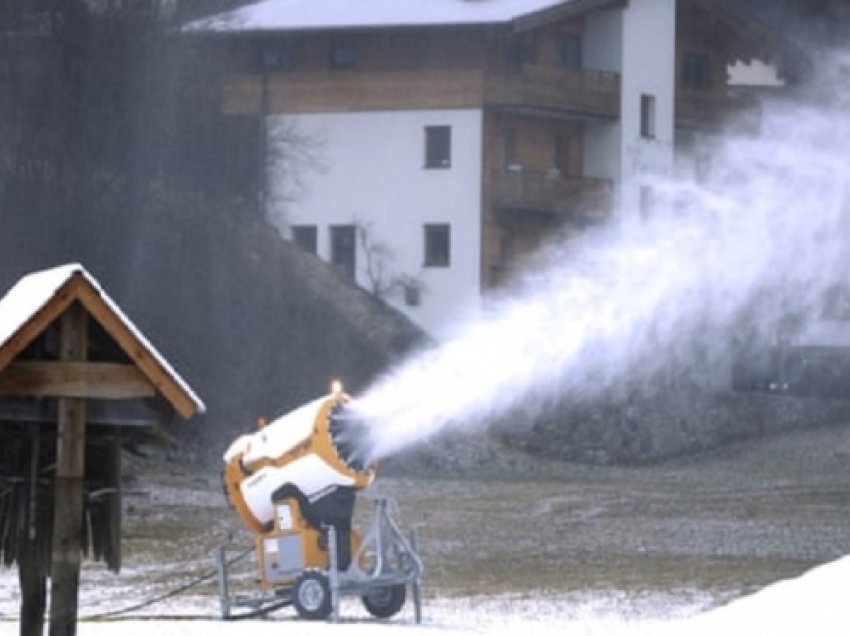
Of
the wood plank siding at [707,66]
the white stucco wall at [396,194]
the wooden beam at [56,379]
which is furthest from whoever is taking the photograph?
the wood plank siding at [707,66]

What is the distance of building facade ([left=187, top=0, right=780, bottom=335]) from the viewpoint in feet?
239

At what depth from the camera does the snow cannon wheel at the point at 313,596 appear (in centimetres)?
2694

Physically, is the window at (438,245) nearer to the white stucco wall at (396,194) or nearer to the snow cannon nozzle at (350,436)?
the white stucco wall at (396,194)

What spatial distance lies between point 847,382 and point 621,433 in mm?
10230

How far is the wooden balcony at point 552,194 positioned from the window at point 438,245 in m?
1.64

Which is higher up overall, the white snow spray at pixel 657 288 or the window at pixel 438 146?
Answer: the window at pixel 438 146

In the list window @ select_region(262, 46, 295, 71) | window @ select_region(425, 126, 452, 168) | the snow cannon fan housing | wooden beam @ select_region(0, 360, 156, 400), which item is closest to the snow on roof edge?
window @ select_region(262, 46, 295, 71)

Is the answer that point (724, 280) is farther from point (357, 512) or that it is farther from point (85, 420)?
point (85, 420)

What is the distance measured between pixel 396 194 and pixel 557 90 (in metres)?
5.01

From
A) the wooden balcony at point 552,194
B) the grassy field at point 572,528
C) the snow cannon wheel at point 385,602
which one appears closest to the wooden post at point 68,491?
the snow cannon wheel at point 385,602

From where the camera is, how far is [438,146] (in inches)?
2896

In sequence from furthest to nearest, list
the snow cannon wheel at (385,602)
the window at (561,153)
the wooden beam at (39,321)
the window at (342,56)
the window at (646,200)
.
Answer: the window at (561,153), the window at (342,56), the window at (646,200), the snow cannon wheel at (385,602), the wooden beam at (39,321)

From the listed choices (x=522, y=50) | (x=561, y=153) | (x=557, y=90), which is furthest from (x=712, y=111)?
(x=522, y=50)

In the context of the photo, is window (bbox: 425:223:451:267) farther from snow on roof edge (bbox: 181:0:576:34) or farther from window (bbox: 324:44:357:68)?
snow on roof edge (bbox: 181:0:576:34)
